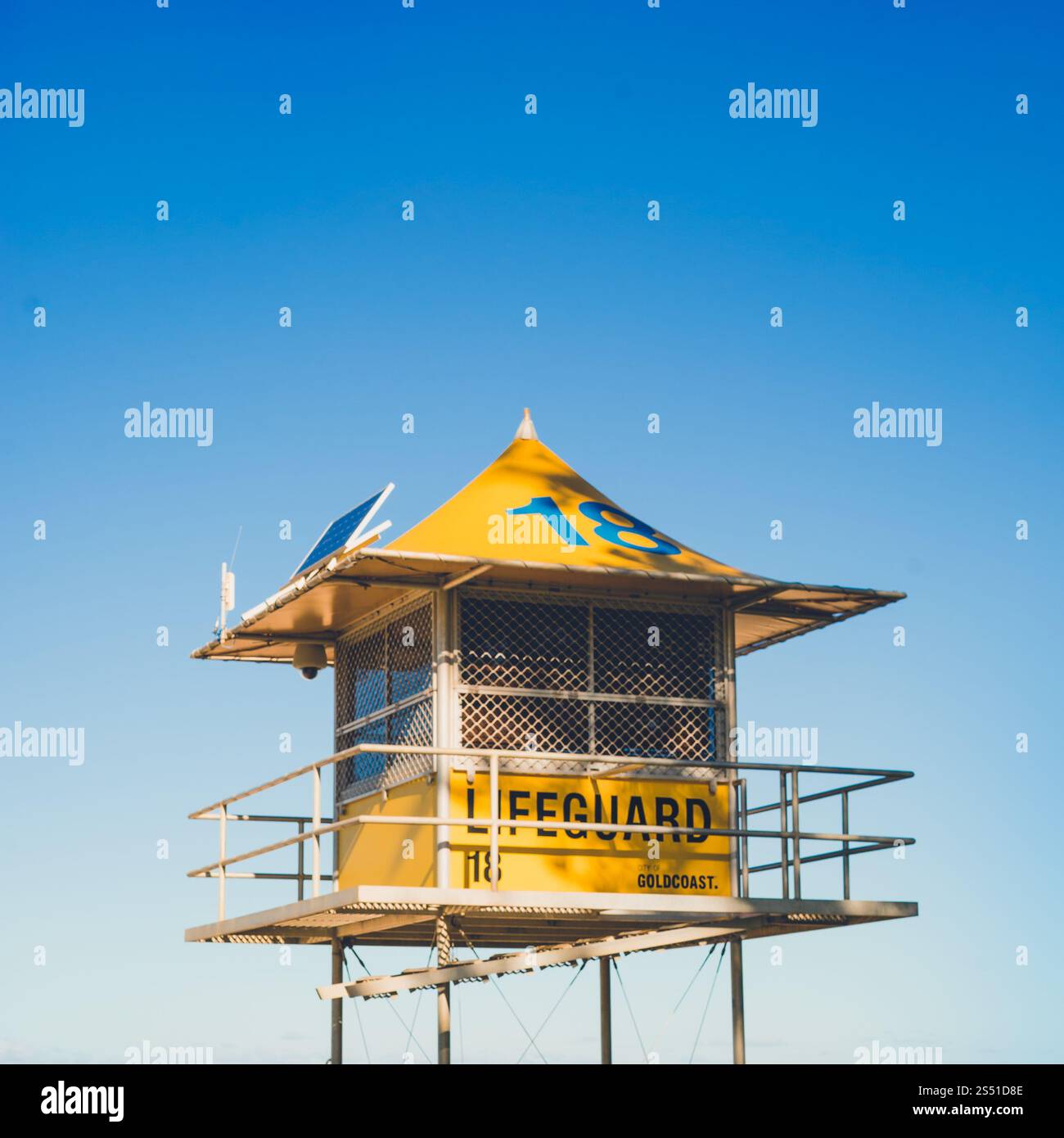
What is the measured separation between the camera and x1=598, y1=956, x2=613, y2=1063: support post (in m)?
27.8

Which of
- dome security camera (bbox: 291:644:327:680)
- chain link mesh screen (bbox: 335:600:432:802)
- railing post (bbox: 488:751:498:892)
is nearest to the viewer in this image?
railing post (bbox: 488:751:498:892)

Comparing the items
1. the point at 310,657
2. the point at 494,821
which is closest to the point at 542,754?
the point at 494,821

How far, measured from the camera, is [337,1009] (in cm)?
2581

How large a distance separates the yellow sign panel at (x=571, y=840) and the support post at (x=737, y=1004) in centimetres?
106

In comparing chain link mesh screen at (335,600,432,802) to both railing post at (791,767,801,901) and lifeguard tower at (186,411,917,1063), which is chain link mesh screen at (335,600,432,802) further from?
railing post at (791,767,801,901)

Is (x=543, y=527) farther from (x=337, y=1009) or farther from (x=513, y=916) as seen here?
(x=337, y=1009)

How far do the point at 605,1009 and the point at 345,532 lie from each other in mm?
7463

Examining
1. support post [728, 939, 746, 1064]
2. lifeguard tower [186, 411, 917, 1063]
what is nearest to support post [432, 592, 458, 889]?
lifeguard tower [186, 411, 917, 1063]

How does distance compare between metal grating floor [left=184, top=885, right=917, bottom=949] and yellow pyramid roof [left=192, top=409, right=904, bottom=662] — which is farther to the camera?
yellow pyramid roof [left=192, top=409, right=904, bottom=662]

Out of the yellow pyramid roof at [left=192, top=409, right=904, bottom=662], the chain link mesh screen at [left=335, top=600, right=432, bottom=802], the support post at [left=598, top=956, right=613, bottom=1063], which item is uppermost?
the yellow pyramid roof at [left=192, top=409, right=904, bottom=662]

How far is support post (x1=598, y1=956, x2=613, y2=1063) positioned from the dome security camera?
5.15m

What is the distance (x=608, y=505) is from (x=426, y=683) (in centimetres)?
324
